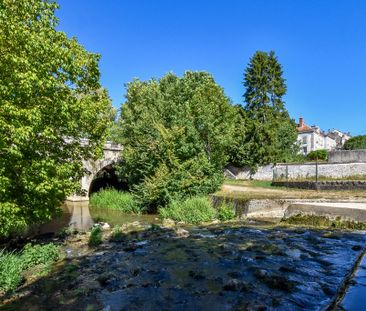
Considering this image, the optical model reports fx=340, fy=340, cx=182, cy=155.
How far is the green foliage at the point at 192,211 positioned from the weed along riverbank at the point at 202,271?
11.2 feet

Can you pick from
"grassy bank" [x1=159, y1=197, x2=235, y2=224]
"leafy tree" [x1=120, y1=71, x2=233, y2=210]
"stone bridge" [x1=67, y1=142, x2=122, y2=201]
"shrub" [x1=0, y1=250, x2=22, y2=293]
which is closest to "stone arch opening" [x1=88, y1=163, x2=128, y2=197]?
"stone bridge" [x1=67, y1=142, x2=122, y2=201]

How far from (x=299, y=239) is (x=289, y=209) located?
12.3 feet

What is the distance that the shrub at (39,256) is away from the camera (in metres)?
9.31

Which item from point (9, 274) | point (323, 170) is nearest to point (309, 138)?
point (323, 170)

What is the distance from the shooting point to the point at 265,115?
39.7 m

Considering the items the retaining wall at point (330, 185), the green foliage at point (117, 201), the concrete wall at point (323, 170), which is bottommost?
the green foliage at point (117, 201)

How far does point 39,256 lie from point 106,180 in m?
27.4

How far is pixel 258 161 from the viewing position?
125 feet

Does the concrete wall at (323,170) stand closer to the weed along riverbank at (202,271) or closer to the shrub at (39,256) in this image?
the weed along riverbank at (202,271)

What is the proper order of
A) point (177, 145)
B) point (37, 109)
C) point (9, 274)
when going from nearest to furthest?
1. point (9, 274)
2. point (37, 109)
3. point (177, 145)

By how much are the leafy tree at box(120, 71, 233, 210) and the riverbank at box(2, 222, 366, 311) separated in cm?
827

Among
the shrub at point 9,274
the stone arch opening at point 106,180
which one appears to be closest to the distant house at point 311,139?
the stone arch opening at point 106,180

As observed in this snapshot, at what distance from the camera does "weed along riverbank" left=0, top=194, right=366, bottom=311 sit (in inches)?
253

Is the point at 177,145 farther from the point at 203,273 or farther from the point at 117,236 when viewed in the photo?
the point at 203,273
